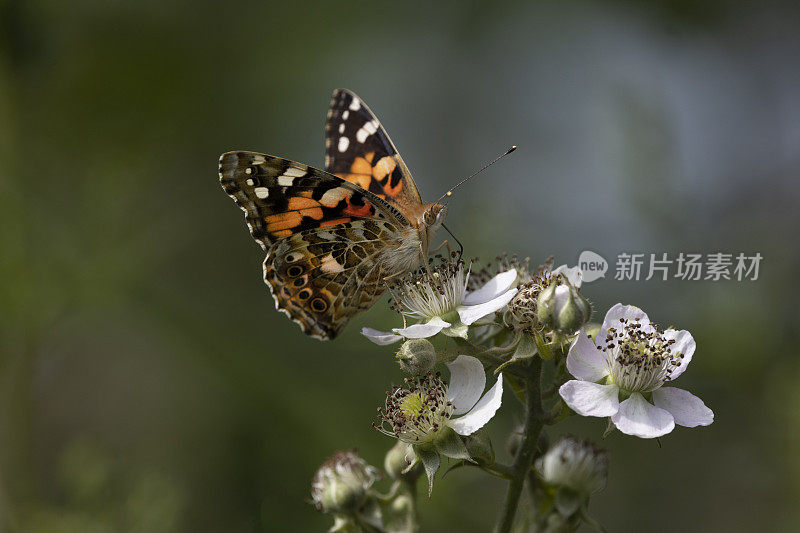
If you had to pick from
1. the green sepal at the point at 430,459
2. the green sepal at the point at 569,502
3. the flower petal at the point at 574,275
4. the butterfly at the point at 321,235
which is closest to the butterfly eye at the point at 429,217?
the butterfly at the point at 321,235

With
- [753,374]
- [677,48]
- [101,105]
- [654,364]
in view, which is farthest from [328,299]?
[677,48]

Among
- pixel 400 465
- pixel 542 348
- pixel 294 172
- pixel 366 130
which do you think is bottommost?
pixel 400 465

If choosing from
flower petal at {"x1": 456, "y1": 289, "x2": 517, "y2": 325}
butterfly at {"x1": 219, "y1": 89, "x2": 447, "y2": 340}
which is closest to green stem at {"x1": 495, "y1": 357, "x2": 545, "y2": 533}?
flower petal at {"x1": 456, "y1": 289, "x2": 517, "y2": 325}

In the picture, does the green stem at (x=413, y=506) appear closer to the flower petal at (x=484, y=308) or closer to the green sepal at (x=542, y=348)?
the flower petal at (x=484, y=308)

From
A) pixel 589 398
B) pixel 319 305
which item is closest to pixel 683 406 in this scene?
pixel 589 398

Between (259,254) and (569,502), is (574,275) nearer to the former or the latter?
(569,502)
